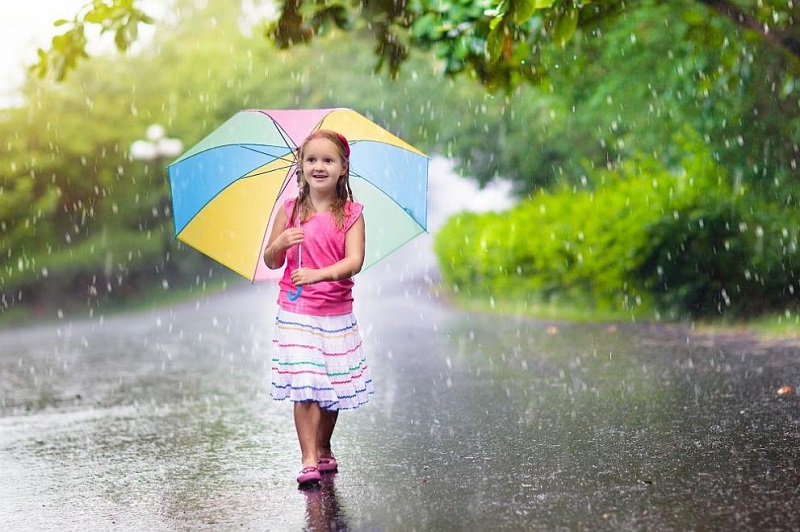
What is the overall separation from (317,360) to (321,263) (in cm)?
45

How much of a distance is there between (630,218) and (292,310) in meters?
8.78

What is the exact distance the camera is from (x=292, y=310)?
5.05m

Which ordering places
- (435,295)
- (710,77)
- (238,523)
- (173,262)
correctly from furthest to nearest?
(173,262) → (435,295) → (710,77) → (238,523)

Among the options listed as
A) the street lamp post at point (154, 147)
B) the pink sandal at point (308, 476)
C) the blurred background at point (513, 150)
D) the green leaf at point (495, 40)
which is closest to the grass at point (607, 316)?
the blurred background at point (513, 150)

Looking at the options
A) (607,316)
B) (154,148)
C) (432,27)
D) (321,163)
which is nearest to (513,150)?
(154,148)

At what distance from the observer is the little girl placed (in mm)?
5027

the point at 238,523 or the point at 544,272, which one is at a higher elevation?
the point at 544,272

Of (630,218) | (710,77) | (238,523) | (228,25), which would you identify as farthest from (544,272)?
(228,25)

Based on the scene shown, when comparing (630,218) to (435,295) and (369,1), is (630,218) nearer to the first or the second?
(369,1)

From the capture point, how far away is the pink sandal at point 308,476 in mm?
5059

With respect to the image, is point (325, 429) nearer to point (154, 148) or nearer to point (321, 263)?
point (321, 263)

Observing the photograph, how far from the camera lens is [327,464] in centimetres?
541

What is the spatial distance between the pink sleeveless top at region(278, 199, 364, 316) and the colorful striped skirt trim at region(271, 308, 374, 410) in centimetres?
4

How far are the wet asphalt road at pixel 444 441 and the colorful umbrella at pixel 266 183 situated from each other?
3.80ft
